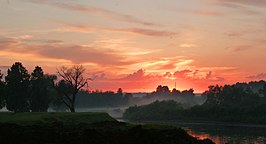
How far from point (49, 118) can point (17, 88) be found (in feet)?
132

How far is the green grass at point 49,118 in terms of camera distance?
249 ft

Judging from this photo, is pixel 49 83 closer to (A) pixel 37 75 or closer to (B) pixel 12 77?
(A) pixel 37 75

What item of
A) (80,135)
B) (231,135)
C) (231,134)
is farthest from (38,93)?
(80,135)

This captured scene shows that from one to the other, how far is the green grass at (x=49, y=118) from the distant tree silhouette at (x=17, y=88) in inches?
1097

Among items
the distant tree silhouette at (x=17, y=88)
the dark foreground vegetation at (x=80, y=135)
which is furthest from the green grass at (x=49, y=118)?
the distant tree silhouette at (x=17, y=88)

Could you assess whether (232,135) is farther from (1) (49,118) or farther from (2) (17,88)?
(2) (17,88)

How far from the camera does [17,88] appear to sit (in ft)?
384

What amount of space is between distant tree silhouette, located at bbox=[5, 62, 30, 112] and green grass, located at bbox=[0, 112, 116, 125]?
27.9 m

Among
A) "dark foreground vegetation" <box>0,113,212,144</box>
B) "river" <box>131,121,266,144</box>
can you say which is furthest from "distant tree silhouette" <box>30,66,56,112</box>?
"river" <box>131,121,266,144</box>

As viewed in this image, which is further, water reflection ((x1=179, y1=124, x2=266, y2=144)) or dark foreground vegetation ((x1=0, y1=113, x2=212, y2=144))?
water reflection ((x1=179, y1=124, x2=266, y2=144))

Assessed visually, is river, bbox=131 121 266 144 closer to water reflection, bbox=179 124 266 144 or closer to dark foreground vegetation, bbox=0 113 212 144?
water reflection, bbox=179 124 266 144

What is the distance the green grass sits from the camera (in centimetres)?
7581

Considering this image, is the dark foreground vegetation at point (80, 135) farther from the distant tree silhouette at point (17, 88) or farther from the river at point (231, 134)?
the distant tree silhouette at point (17, 88)

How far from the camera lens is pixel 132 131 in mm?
63562
